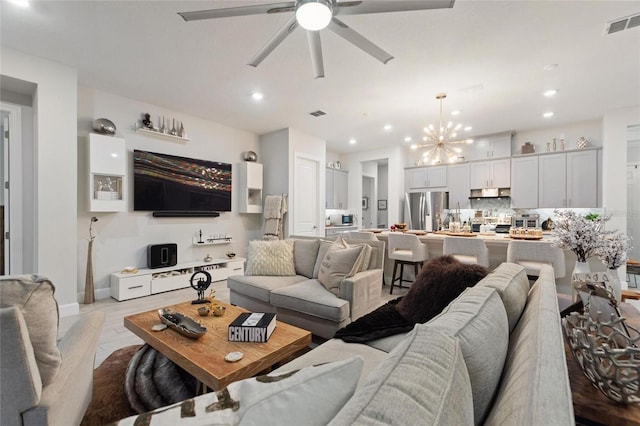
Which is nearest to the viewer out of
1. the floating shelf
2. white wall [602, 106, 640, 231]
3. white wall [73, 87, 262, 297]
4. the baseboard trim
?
the baseboard trim

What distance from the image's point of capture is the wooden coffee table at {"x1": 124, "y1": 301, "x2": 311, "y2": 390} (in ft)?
4.63

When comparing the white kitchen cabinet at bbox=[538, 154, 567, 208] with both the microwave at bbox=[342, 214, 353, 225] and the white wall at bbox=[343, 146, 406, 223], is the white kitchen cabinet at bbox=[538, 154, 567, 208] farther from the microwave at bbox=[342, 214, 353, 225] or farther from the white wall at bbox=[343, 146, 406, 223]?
the microwave at bbox=[342, 214, 353, 225]

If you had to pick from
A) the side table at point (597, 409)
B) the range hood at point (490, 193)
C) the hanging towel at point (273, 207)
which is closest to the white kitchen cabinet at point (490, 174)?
the range hood at point (490, 193)

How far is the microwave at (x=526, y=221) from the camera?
5.68m

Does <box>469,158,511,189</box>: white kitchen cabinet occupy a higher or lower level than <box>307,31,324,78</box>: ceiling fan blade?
lower

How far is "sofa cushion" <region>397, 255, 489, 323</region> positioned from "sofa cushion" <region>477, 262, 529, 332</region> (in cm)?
20

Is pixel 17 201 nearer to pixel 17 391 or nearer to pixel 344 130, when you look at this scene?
pixel 17 391

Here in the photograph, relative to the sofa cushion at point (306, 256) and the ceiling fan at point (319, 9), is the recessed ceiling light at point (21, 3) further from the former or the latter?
the sofa cushion at point (306, 256)

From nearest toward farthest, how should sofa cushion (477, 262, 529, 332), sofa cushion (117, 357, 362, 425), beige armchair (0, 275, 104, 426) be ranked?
1. sofa cushion (117, 357, 362, 425)
2. beige armchair (0, 275, 104, 426)
3. sofa cushion (477, 262, 529, 332)

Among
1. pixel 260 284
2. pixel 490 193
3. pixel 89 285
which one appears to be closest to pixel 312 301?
pixel 260 284

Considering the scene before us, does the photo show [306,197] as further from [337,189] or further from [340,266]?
[340,266]

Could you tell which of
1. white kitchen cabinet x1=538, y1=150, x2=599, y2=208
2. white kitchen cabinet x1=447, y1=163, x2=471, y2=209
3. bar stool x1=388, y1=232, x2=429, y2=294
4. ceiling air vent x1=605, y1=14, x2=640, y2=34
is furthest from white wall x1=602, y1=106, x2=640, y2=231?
bar stool x1=388, y1=232, x2=429, y2=294

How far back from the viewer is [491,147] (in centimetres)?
607

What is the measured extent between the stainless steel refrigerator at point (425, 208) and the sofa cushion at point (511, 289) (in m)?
5.14
